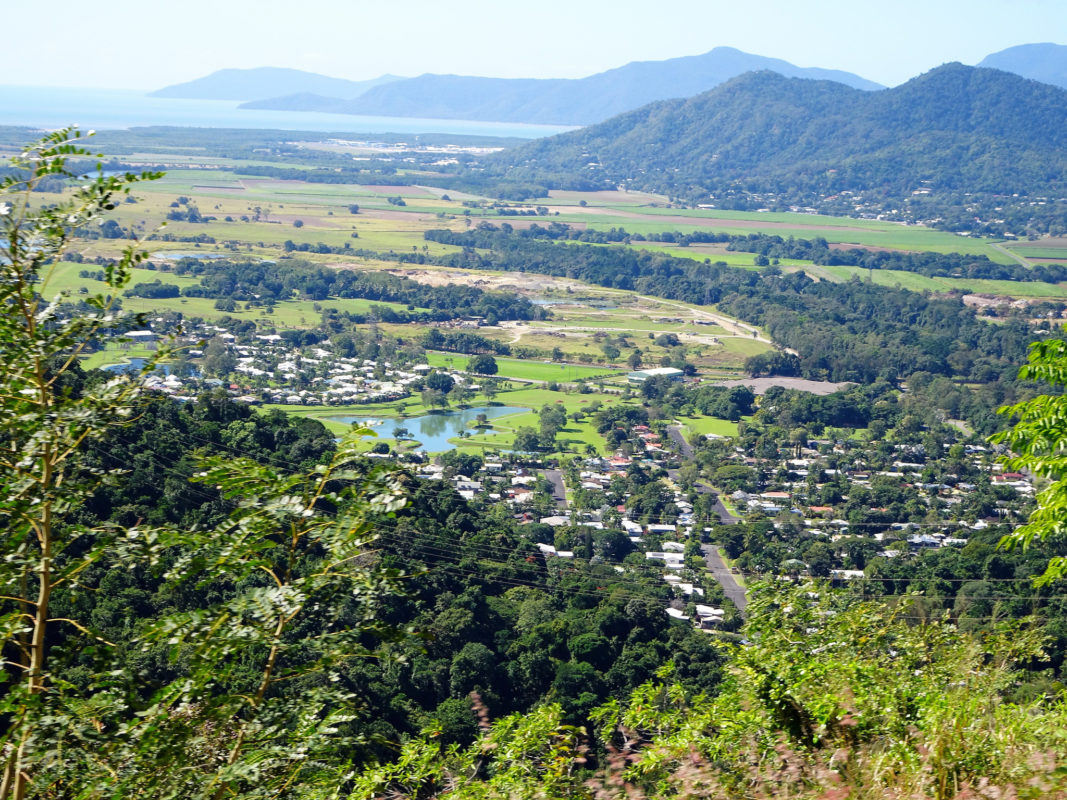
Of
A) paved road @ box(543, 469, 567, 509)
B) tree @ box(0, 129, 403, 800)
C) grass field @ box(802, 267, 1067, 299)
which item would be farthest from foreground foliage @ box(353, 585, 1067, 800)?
grass field @ box(802, 267, 1067, 299)

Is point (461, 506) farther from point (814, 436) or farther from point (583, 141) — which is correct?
point (583, 141)

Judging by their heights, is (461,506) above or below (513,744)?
below

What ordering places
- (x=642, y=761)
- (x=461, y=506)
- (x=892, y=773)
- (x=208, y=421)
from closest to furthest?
(x=892, y=773) < (x=642, y=761) < (x=208, y=421) < (x=461, y=506)

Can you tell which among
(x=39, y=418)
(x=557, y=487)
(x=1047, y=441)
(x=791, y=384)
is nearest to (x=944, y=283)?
(x=791, y=384)

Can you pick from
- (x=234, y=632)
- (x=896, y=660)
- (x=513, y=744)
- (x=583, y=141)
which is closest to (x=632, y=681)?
(x=896, y=660)

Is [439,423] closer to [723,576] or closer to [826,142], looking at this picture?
[723,576]
